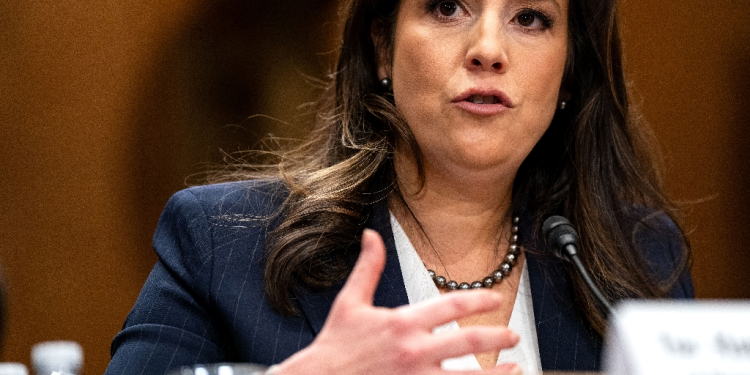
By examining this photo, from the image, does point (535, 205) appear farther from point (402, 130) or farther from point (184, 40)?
point (184, 40)

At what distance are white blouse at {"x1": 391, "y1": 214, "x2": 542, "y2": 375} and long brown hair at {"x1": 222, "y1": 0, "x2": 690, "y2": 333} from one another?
0.26 ft

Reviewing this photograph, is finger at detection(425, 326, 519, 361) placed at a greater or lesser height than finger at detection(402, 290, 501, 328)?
lesser

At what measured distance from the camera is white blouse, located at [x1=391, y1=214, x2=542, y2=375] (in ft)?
4.51

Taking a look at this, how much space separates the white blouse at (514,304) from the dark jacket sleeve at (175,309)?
1.02ft

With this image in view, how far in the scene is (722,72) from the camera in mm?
2656

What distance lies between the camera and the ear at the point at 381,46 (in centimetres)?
154

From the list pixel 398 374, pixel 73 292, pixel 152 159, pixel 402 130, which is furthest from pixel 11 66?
pixel 398 374

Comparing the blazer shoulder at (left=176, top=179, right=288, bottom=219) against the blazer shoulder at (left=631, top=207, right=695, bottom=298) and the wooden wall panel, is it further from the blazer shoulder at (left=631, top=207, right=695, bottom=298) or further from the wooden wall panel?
the wooden wall panel

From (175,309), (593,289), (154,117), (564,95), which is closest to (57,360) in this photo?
(175,309)

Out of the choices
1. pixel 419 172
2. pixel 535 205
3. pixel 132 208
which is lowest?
pixel 132 208

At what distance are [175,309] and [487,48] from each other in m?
0.61

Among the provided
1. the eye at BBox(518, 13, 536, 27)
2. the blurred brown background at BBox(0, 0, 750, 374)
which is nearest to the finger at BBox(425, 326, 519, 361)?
the eye at BBox(518, 13, 536, 27)

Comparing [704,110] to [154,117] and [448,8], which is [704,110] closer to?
[448,8]

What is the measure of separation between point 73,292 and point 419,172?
1467 millimetres
